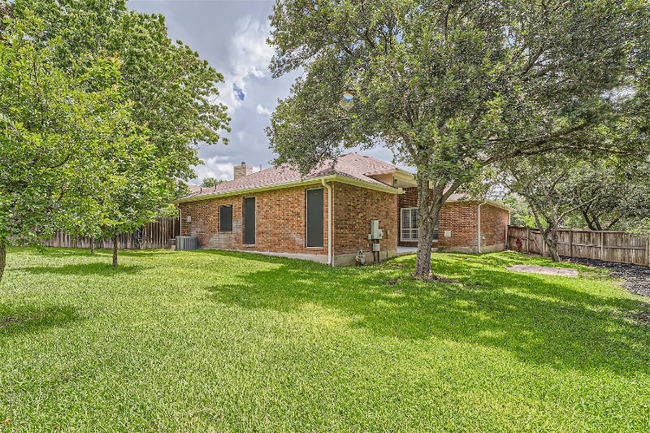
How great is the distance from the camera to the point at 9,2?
10562 millimetres

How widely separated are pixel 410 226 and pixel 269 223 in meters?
8.16

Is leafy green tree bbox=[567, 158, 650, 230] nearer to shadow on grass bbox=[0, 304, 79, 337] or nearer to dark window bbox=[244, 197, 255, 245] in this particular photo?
dark window bbox=[244, 197, 255, 245]

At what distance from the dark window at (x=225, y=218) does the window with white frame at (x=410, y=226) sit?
30.3 ft

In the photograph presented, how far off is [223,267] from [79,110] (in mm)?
6018

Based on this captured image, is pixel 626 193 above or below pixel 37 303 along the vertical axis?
above

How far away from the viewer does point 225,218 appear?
14266 mm

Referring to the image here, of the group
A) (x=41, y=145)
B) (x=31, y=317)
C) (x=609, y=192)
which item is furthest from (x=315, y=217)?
(x=609, y=192)

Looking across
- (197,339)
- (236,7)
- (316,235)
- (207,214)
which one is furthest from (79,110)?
(207,214)

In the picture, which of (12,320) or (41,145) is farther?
(12,320)

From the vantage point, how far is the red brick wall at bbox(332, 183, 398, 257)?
10.1 meters

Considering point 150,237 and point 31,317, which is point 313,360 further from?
point 150,237

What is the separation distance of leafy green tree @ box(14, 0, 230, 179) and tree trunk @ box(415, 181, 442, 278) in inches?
282

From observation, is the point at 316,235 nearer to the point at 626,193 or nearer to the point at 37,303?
the point at 37,303

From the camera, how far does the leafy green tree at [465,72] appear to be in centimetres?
549
